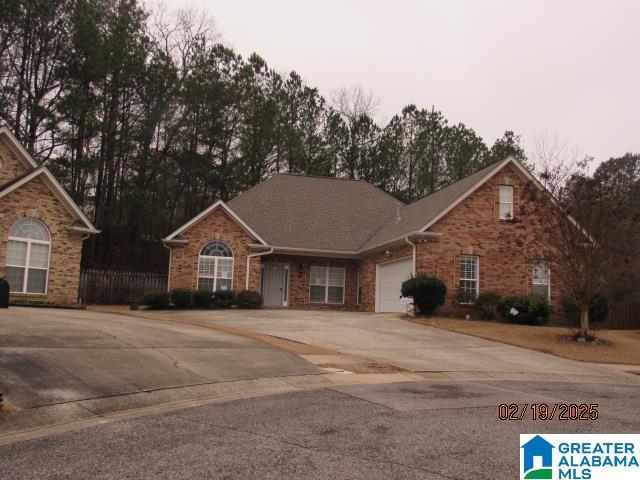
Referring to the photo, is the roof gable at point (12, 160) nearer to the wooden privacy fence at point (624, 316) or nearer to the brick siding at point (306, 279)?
the brick siding at point (306, 279)

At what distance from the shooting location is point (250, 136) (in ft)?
139

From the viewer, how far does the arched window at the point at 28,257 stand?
2311 centimetres

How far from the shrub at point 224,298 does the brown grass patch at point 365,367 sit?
14114 millimetres

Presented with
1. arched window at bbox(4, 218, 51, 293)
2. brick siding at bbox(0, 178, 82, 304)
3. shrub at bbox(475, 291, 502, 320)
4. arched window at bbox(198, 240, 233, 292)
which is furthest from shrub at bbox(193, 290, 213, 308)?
shrub at bbox(475, 291, 502, 320)

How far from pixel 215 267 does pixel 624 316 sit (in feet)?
59.3

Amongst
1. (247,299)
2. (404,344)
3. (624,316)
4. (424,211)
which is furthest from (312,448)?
(624,316)

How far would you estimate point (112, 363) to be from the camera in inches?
420

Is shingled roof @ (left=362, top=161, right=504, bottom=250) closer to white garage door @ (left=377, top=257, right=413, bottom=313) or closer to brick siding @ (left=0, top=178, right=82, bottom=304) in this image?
white garage door @ (left=377, top=257, right=413, bottom=313)

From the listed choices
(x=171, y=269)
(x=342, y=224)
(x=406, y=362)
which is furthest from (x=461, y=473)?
(x=342, y=224)

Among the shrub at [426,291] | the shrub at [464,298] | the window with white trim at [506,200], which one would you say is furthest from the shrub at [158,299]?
the window with white trim at [506,200]

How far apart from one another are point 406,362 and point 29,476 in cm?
979

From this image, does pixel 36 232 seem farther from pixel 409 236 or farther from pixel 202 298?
pixel 409 236

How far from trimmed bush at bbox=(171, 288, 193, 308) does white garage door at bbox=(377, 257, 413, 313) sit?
8.43 m

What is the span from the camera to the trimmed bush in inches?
1008
